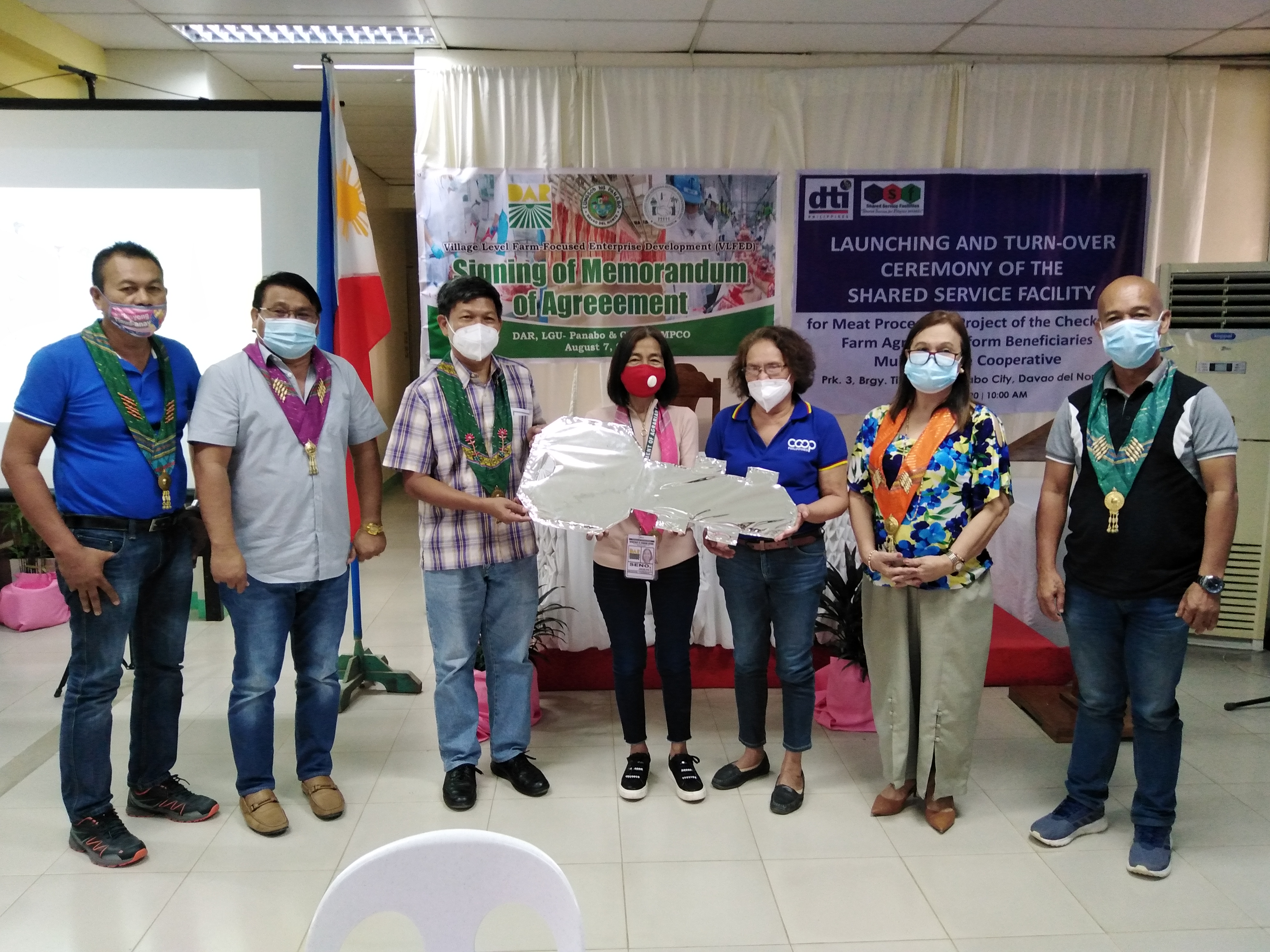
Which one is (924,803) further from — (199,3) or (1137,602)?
(199,3)

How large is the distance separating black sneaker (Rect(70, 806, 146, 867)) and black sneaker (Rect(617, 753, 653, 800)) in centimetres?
135

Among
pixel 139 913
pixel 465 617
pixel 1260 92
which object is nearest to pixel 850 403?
pixel 465 617

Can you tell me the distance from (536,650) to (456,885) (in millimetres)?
2447

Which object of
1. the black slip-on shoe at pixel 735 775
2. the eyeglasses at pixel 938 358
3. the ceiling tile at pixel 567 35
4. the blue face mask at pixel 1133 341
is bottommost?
the black slip-on shoe at pixel 735 775

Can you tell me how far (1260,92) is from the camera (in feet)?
13.0

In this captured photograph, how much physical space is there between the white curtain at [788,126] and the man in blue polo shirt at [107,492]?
5.24 feet

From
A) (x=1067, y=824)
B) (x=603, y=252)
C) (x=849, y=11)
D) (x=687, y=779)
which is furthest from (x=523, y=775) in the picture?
(x=849, y=11)

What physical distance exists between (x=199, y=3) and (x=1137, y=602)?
398 cm

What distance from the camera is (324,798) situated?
104 inches

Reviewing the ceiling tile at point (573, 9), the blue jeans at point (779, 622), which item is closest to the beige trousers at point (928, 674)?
the blue jeans at point (779, 622)

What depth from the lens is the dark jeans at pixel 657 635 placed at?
2.62m

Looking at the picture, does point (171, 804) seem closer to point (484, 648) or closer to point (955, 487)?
point (484, 648)

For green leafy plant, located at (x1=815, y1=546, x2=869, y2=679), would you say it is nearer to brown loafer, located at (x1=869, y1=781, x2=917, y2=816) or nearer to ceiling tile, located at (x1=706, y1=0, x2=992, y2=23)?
brown loafer, located at (x1=869, y1=781, x2=917, y2=816)

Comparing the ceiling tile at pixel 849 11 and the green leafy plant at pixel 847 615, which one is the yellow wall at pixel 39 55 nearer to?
the ceiling tile at pixel 849 11
